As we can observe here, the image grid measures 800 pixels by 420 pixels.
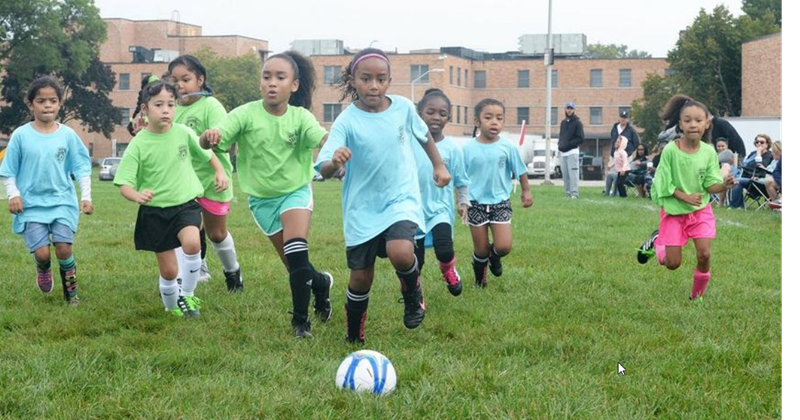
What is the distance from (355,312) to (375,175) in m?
0.87

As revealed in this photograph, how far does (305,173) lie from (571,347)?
2.29 meters

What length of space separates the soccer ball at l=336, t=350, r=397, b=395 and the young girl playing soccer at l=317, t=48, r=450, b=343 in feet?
3.24

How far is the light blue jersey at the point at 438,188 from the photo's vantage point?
27.1ft

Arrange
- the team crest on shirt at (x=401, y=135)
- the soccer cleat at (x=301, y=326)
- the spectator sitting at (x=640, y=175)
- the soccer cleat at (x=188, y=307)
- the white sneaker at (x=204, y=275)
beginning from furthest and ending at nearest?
the spectator sitting at (x=640, y=175) < the white sneaker at (x=204, y=275) < the soccer cleat at (x=188, y=307) < the soccer cleat at (x=301, y=326) < the team crest on shirt at (x=401, y=135)

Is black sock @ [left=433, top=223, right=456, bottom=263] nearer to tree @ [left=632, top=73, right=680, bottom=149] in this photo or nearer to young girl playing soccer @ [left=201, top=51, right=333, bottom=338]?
young girl playing soccer @ [left=201, top=51, right=333, bottom=338]

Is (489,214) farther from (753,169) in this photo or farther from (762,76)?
(762,76)

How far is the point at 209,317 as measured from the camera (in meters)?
7.09

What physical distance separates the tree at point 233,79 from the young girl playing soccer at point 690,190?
68345mm

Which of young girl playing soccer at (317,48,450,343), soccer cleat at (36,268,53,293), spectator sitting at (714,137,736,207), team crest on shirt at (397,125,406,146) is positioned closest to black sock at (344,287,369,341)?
young girl playing soccer at (317,48,450,343)

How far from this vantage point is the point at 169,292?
23.6 ft

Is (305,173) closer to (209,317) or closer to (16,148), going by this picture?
(209,317)

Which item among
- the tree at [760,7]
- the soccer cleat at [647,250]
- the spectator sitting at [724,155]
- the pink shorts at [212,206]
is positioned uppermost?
the tree at [760,7]

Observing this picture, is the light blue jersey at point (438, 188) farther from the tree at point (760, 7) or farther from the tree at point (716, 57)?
the tree at point (760, 7)

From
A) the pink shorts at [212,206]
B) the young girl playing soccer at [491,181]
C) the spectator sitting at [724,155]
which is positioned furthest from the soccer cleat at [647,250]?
the spectator sitting at [724,155]
